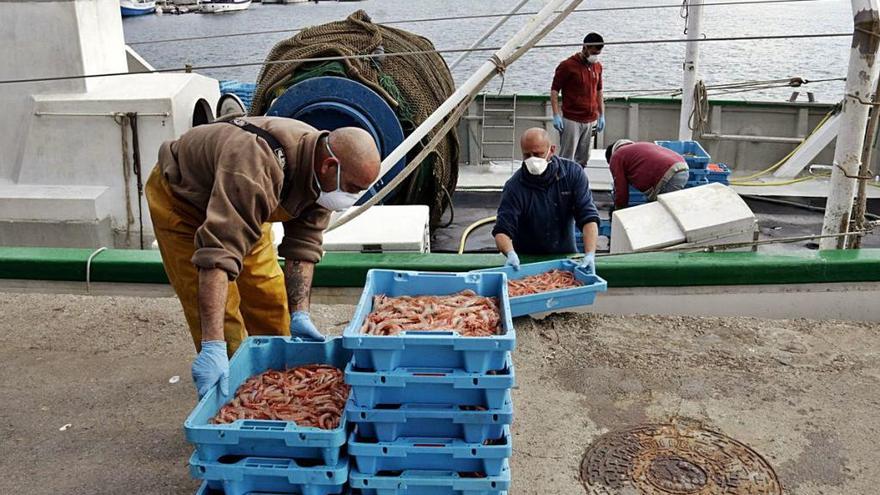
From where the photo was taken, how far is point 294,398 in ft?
11.1

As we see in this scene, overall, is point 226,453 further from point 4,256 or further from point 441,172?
point 441,172

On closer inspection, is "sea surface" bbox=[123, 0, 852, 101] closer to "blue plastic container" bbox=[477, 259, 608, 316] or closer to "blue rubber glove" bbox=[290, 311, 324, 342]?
"blue plastic container" bbox=[477, 259, 608, 316]

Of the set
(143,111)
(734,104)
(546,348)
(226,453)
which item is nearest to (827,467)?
(546,348)

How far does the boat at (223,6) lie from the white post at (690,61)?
81038 mm

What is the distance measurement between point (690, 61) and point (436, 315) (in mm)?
7697

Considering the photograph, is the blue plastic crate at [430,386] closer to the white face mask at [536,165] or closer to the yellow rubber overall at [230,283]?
the yellow rubber overall at [230,283]

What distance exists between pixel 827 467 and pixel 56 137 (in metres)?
7.66

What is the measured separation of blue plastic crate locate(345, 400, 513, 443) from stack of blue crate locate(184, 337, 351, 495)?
10cm

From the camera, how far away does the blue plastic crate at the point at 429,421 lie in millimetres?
3094

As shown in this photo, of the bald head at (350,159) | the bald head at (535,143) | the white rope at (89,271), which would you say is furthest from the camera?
the white rope at (89,271)

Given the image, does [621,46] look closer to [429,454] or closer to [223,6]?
[223,6]

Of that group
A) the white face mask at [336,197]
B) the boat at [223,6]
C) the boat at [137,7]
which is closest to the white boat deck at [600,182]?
the white face mask at [336,197]

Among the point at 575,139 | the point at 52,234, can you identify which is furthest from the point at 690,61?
the point at 52,234

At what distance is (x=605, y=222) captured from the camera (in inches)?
343
